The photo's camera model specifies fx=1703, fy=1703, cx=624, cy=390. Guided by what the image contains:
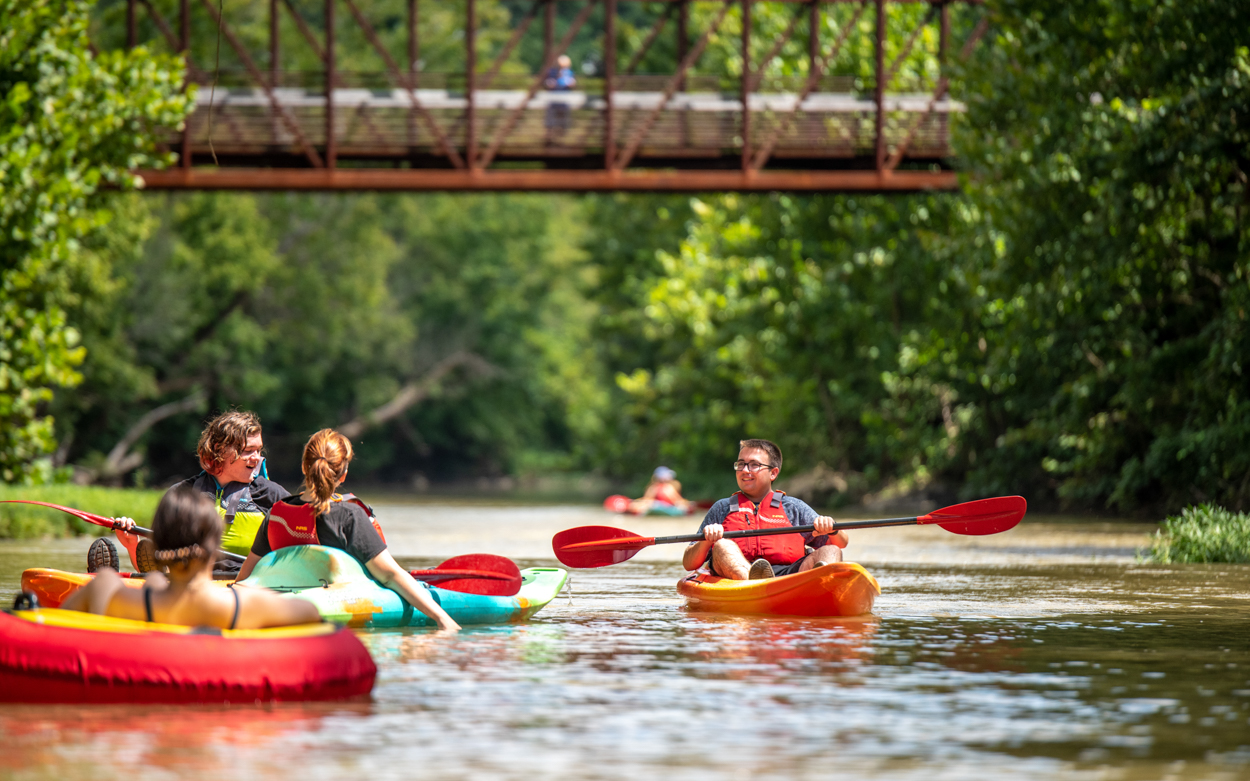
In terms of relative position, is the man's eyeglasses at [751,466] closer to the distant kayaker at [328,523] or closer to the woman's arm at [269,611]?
the distant kayaker at [328,523]

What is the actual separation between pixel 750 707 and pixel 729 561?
4.07m

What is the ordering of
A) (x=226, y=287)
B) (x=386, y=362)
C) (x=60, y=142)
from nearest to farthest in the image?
(x=60, y=142)
(x=226, y=287)
(x=386, y=362)

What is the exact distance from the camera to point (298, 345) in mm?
50031

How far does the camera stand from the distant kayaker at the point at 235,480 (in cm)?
966

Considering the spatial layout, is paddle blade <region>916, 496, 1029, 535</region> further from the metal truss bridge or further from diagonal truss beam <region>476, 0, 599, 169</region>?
diagonal truss beam <region>476, 0, 599, 169</region>

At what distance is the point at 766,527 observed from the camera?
10.9 metres

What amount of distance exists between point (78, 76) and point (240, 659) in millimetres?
14668

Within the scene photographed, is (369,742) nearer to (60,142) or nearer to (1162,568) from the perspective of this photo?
(1162,568)

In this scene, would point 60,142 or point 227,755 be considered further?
point 60,142

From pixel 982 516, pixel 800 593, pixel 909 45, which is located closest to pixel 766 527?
pixel 800 593

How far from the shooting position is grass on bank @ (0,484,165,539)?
1817 cm

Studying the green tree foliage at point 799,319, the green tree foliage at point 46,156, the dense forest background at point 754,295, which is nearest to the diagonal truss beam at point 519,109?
the dense forest background at point 754,295

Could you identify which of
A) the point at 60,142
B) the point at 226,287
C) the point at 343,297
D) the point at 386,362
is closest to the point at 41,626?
the point at 60,142

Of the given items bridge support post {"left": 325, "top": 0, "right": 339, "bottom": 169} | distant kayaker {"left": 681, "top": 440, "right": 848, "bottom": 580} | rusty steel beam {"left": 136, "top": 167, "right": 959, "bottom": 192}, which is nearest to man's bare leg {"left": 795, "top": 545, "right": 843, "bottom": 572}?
distant kayaker {"left": 681, "top": 440, "right": 848, "bottom": 580}
